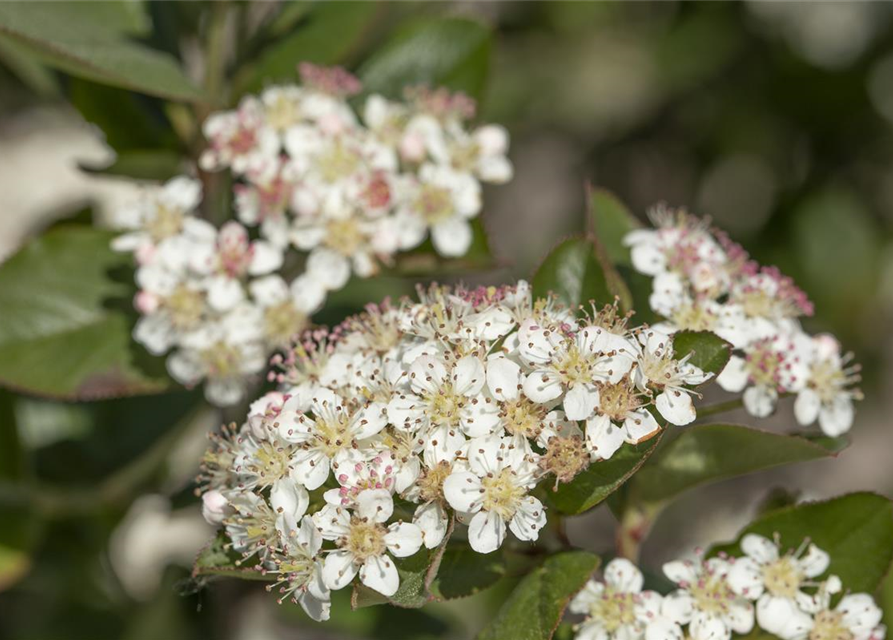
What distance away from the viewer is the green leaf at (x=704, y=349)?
1.30m

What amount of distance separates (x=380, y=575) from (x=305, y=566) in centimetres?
10

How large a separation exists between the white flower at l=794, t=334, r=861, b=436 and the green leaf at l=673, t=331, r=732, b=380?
0.29 metres

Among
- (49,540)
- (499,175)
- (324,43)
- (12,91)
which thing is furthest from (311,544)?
(12,91)

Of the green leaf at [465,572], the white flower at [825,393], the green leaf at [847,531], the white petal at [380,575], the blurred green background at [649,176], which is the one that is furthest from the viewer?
the blurred green background at [649,176]

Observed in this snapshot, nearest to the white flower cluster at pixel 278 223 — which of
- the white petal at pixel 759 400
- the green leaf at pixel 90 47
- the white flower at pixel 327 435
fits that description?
the green leaf at pixel 90 47

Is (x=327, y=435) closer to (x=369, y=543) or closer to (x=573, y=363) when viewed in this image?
(x=369, y=543)

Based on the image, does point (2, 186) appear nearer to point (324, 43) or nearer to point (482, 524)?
point (324, 43)

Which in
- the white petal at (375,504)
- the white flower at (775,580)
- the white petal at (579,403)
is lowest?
the white flower at (775,580)

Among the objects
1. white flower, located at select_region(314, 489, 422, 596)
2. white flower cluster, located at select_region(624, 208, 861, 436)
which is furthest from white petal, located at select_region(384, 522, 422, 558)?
white flower cluster, located at select_region(624, 208, 861, 436)

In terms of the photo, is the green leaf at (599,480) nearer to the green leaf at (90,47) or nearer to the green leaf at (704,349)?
the green leaf at (704,349)

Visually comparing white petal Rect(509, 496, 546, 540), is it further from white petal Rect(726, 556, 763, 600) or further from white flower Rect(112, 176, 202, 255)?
white flower Rect(112, 176, 202, 255)

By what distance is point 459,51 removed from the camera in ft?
6.88

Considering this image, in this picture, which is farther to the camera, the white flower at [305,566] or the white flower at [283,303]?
the white flower at [283,303]

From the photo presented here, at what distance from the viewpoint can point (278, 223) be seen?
1.76 m
